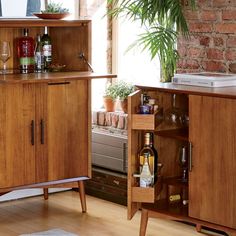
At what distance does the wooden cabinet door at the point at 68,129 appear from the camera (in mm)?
4711

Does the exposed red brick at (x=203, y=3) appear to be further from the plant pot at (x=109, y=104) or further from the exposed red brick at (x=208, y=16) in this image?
the plant pot at (x=109, y=104)

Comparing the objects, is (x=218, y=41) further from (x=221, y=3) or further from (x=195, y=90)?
(x=195, y=90)

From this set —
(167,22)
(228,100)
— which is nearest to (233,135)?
(228,100)

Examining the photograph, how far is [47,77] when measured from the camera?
4.56m

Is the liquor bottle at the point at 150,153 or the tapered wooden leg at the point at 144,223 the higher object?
the liquor bottle at the point at 150,153

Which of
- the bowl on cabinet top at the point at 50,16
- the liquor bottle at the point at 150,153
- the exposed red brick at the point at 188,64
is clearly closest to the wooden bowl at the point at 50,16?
the bowl on cabinet top at the point at 50,16

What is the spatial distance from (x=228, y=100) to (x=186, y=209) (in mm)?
754

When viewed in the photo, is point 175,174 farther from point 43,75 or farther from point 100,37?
point 100,37

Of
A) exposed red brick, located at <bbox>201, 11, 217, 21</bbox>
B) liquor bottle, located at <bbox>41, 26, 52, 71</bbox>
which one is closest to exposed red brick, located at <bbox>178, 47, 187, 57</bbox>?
exposed red brick, located at <bbox>201, 11, 217, 21</bbox>

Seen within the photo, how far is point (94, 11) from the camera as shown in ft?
18.3

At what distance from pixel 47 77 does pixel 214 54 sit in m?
1.03

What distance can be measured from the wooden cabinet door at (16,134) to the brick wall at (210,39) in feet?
3.34

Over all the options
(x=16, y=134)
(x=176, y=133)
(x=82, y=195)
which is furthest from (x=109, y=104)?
(x=176, y=133)

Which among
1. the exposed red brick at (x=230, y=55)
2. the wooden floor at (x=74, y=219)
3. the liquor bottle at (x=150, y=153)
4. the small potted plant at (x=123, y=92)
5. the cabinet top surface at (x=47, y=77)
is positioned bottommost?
the wooden floor at (x=74, y=219)
